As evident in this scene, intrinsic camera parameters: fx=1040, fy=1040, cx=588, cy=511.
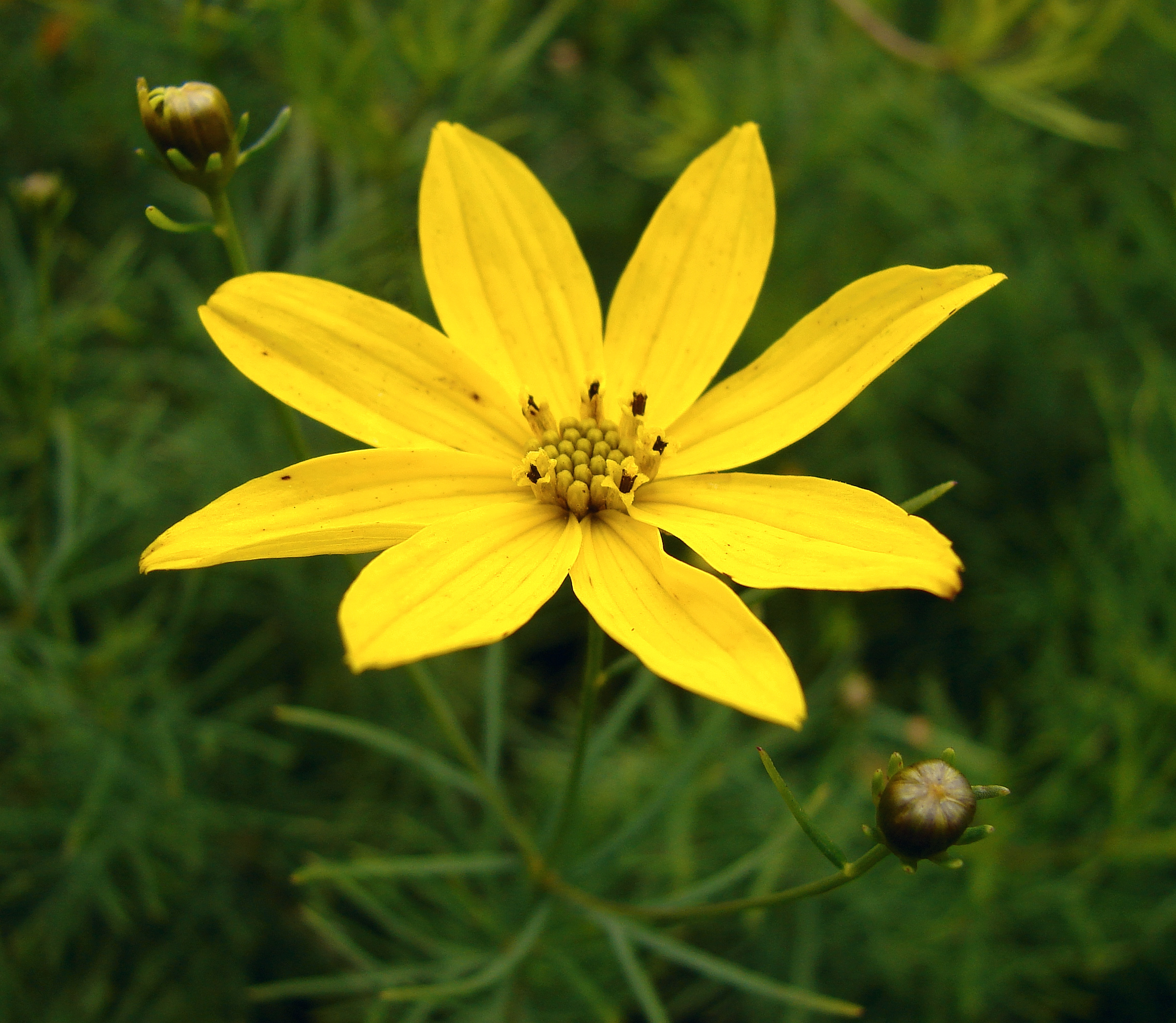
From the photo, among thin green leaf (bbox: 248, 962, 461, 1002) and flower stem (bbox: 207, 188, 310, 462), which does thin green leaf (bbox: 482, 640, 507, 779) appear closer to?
thin green leaf (bbox: 248, 962, 461, 1002)

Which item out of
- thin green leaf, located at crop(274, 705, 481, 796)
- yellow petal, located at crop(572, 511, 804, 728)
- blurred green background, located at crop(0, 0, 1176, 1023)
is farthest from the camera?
blurred green background, located at crop(0, 0, 1176, 1023)

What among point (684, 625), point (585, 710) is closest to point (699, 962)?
point (585, 710)

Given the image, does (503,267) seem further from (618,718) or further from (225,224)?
(618,718)

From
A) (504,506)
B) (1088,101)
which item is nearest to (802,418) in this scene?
(504,506)

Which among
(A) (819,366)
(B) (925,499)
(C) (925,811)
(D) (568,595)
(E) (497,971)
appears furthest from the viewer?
(D) (568,595)

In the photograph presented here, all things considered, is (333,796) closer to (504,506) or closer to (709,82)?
(504,506)

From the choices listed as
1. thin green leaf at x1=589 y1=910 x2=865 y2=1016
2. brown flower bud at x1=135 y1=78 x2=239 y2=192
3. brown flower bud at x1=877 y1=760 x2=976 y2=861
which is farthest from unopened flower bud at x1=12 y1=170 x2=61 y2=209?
brown flower bud at x1=877 y1=760 x2=976 y2=861

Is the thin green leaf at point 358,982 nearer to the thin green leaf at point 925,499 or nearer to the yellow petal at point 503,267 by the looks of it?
the yellow petal at point 503,267
